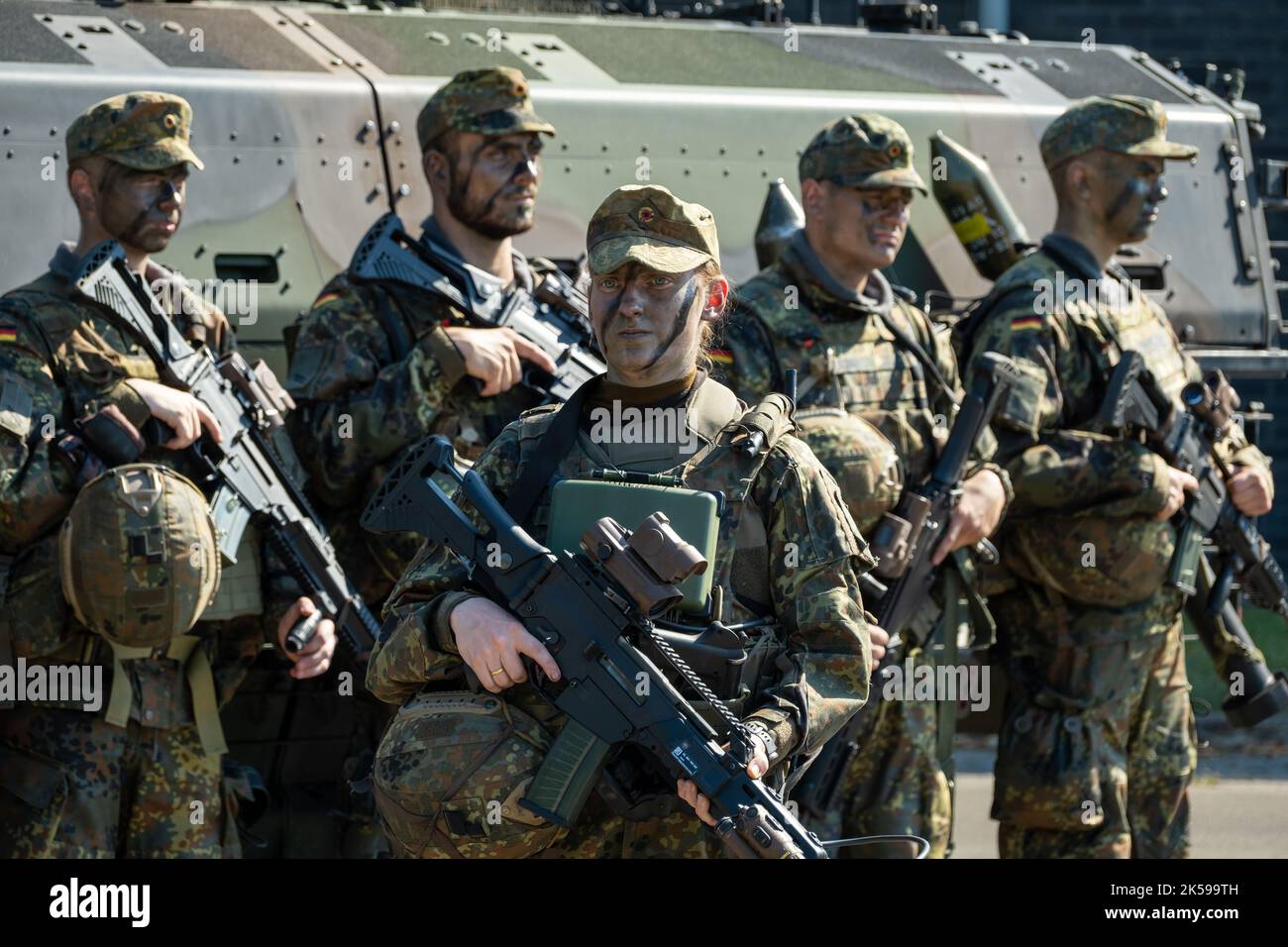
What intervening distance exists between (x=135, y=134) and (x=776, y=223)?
2132 millimetres

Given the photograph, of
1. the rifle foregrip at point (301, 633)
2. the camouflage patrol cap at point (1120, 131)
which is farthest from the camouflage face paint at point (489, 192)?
Result: the camouflage patrol cap at point (1120, 131)

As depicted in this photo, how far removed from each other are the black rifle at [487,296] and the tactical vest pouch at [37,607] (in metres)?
1.15

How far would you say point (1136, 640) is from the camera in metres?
6.45

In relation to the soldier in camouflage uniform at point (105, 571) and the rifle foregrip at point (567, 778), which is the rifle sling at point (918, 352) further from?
the rifle foregrip at point (567, 778)

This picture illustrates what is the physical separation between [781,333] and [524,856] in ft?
8.45

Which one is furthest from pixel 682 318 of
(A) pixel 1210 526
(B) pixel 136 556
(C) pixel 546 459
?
(A) pixel 1210 526

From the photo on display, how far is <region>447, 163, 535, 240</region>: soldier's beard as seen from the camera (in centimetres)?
589

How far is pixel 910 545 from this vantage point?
5828 millimetres

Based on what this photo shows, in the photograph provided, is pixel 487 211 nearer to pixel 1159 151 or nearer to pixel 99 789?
pixel 99 789

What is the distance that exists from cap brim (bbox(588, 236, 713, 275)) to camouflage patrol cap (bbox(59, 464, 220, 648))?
178 cm

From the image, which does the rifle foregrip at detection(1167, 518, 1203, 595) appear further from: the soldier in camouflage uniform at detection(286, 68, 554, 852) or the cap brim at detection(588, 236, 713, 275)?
the cap brim at detection(588, 236, 713, 275)

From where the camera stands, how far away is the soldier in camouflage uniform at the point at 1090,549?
6348mm

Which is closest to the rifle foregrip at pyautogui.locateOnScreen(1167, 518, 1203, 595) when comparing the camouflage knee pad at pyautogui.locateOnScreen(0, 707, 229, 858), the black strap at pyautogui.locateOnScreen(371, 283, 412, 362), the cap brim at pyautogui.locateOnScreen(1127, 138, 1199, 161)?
the cap brim at pyautogui.locateOnScreen(1127, 138, 1199, 161)

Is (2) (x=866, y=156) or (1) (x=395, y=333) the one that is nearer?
(1) (x=395, y=333)
